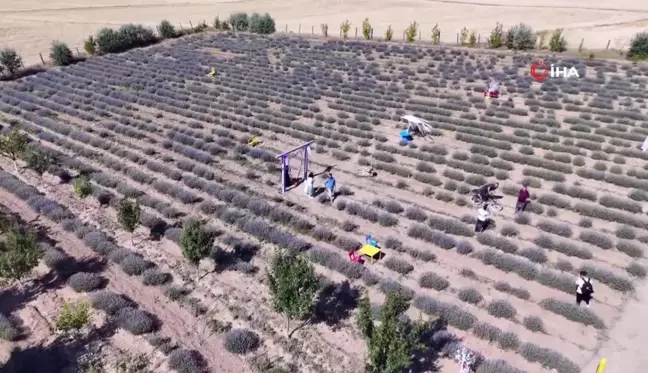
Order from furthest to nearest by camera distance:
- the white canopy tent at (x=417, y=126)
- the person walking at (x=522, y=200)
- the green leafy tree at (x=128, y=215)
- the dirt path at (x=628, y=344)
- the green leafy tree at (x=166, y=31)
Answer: the green leafy tree at (x=166, y=31) < the white canopy tent at (x=417, y=126) < the person walking at (x=522, y=200) < the green leafy tree at (x=128, y=215) < the dirt path at (x=628, y=344)

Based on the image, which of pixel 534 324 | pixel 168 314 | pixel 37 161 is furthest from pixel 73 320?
pixel 534 324

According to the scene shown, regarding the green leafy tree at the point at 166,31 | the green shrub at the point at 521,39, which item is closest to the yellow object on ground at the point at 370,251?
the green shrub at the point at 521,39

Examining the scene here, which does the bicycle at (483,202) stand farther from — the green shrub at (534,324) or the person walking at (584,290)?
the green shrub at (534,324)

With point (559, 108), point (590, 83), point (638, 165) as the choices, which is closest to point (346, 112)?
point (559, 108)

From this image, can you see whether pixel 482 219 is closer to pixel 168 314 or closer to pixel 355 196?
pixel 355 196

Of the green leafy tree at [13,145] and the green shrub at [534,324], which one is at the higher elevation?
the green leafy tree at [13,145]

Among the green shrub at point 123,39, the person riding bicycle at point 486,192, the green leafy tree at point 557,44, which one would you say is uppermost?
the green leafy tree at point 557,44

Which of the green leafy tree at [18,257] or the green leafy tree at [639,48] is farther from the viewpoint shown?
the green leafy tree at [639,48]
